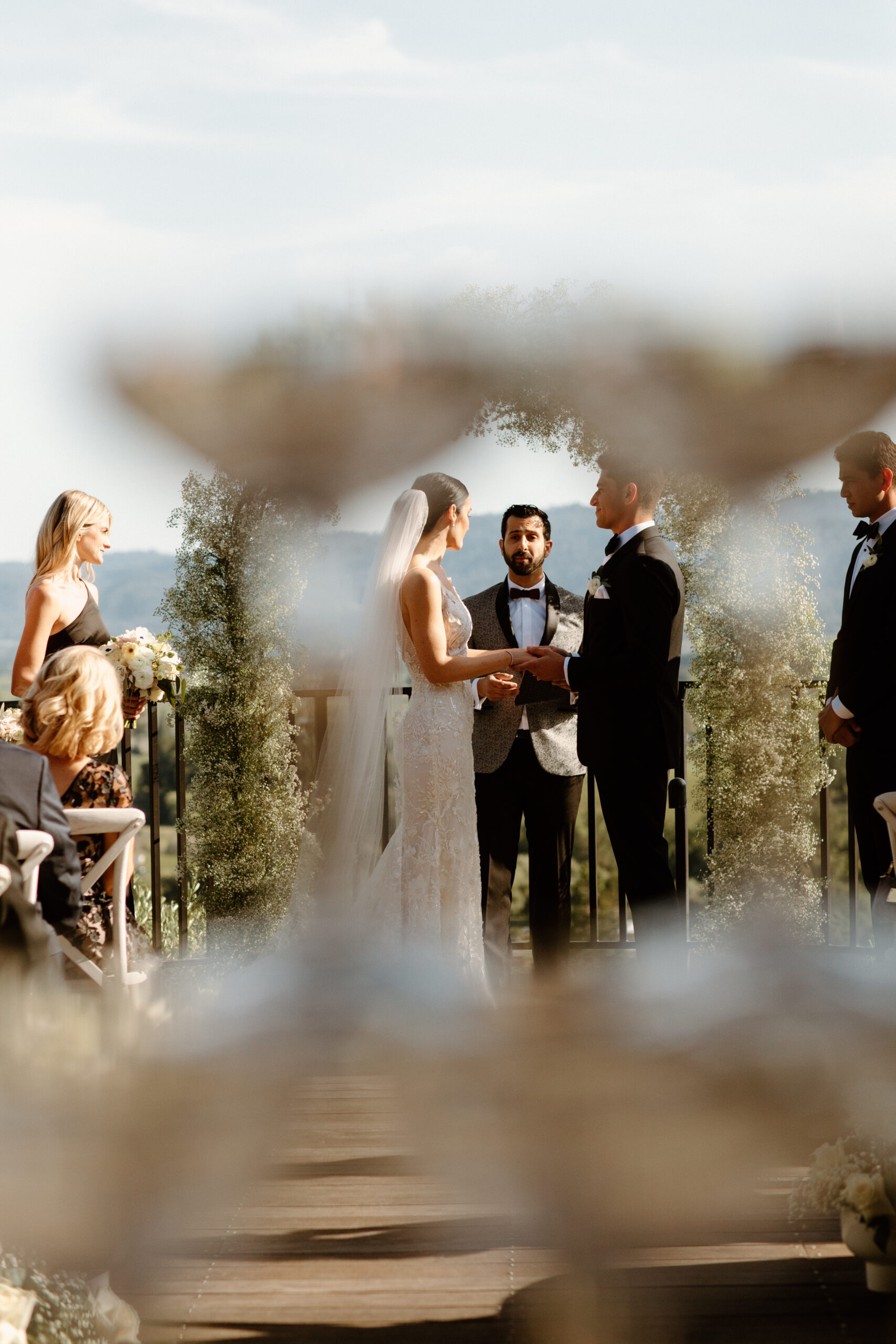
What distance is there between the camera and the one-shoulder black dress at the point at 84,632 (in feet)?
9.11

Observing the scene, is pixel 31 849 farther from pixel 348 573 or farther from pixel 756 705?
pixel 756 705

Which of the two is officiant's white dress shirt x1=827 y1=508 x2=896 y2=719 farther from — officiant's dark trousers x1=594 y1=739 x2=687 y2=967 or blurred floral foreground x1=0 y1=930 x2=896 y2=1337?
blurred floral foreground x1=0 y1=930 x2=896 y2=1337

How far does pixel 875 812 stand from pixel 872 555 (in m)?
0.67

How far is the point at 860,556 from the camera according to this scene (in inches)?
107

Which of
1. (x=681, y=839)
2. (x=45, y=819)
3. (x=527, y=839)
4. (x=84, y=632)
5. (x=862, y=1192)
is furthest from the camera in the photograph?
(x=681, y=839)

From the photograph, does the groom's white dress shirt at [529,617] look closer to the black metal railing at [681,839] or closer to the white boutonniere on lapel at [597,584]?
the white boutonniere on lapel at [597,584]

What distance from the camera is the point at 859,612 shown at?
105 inches

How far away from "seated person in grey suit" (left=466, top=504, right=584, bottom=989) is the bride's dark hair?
389 mm

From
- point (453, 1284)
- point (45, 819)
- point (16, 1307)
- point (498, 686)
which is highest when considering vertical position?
point (498, 686)

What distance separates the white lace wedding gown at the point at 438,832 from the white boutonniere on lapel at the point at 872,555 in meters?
1.05

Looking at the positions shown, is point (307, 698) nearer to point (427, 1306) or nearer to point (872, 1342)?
point (427, 1306)

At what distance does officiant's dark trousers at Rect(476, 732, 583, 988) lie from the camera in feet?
9.66

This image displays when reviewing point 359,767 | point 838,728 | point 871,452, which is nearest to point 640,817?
point 838,728

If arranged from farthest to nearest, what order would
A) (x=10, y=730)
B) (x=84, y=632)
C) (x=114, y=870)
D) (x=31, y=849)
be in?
(x=84, y=632), (x=10, y=730), (x=114, y=870), (x=31, y=849)
